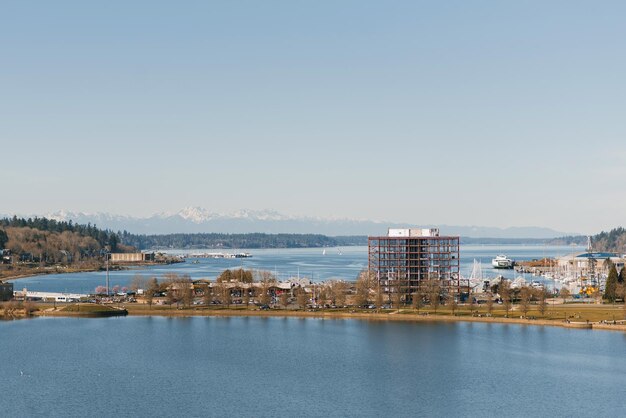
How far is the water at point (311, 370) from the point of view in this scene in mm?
39031

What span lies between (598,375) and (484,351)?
30.9 feet

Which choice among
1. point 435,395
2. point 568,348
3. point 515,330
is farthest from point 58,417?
point 515,330

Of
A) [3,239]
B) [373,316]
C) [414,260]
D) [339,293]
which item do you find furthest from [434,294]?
[3,239]

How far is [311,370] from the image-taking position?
47594 mm

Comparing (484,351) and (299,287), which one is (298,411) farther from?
(299,287)

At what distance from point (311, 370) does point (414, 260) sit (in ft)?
130

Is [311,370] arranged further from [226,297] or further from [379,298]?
[226,297]

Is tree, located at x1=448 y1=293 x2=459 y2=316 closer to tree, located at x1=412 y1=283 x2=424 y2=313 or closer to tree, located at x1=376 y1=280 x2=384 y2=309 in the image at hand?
tree, located at x1=412 y1=283 x2=424 y2=313

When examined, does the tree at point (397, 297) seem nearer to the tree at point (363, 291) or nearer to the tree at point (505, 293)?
the tree at point (363, 291)

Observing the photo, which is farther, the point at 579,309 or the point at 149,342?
the point at 579,309

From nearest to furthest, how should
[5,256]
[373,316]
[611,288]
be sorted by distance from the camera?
[373,316] < [611,288] < [5,256]

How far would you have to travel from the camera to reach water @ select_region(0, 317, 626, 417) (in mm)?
39031

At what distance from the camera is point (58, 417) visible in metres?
37.0

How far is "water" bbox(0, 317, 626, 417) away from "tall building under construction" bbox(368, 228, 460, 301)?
16.6 meters
